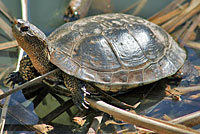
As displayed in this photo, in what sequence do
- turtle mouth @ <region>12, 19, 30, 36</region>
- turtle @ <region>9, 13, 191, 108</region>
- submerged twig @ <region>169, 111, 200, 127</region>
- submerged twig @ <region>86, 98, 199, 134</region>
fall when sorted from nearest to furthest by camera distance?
submerged twig @ <region>86, 98, 199, 134</region>
submerged twig @ <region>169, 111, 200, 127</region>
turtle mouth @ <region>12, 19, 30, 36</region>
turtle @ <region>9, 13, 191, 108</region>

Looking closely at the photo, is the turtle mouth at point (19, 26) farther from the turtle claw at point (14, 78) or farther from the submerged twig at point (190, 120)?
the submerged twig at point (190, 120)

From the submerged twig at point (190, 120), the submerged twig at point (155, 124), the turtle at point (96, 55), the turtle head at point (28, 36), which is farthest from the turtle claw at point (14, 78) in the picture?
the submerged twig at point (190, 120)

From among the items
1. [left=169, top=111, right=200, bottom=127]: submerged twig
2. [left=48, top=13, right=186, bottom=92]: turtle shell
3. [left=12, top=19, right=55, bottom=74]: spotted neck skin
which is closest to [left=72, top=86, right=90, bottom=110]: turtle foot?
[left=48, top=13, right=186, bottom=92]: turtle shell

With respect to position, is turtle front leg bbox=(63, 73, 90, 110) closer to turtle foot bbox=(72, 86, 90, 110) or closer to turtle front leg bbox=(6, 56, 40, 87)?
turtle foot bbox=(72, 86, 90, 110)

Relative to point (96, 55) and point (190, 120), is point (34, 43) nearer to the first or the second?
point (96, 55)

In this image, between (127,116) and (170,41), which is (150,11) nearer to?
(170,41)

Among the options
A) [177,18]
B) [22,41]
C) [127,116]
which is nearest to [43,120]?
[22,41]

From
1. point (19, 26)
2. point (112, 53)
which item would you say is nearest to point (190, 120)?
Result: point (112, 53)

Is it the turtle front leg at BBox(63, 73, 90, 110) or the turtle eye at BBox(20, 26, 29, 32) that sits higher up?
the turtle eye at BBox(20, 26, 29, 32)
